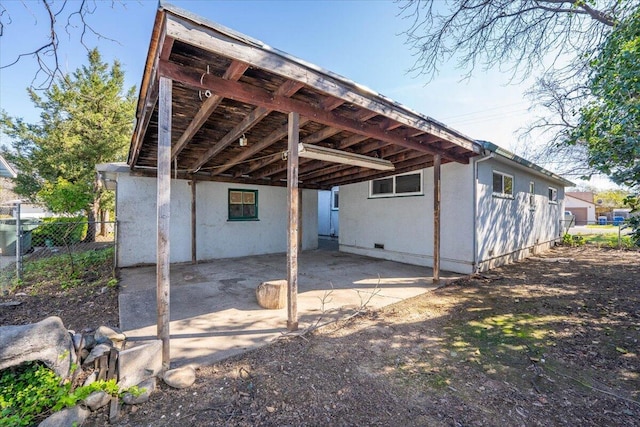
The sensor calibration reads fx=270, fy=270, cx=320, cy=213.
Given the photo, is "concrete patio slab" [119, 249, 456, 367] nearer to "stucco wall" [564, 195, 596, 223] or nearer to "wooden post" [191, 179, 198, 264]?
"wooden post" [191, 179, 198, 264]

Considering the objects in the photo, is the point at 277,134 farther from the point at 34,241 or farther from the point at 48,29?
the point at 34,241

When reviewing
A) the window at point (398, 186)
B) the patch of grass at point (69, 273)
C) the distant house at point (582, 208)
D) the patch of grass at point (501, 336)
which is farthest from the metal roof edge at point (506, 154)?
the distant house at point (582, 208)

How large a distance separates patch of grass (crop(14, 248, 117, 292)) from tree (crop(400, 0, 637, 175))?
27.6ft

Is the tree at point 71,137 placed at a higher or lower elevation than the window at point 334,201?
higher

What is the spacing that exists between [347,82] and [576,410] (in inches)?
138

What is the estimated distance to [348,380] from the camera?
7.61 ft

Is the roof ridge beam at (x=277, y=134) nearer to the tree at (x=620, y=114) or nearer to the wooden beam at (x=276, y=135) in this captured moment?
the wooden beam at (x=276, y=135)

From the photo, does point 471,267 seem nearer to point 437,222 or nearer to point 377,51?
point 437,222

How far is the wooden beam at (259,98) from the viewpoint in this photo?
2.54m

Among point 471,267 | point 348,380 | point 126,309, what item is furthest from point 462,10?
point 126,309

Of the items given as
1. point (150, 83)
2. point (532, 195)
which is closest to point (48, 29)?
point (150, 83)

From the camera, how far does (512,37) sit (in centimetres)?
614

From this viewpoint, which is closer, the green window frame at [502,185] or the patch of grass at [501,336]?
the patch of grass at [501,336]

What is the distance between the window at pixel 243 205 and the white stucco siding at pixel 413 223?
2963 mm
